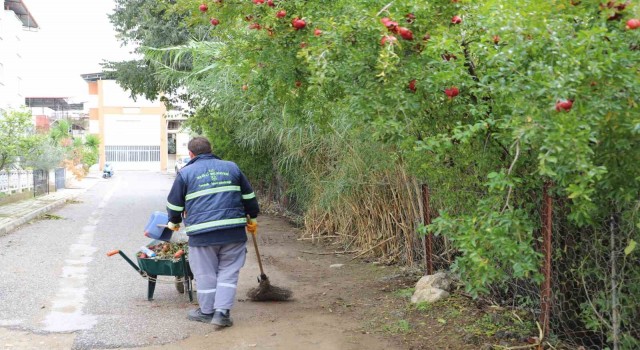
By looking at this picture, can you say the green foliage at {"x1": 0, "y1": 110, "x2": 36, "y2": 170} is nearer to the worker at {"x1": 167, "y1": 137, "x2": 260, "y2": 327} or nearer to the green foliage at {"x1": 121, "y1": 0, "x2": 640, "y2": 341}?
the green foliage at {"x1": 121, "y1": 0, "x2": 640, "y2": 341}

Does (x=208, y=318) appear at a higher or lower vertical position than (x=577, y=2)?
lower

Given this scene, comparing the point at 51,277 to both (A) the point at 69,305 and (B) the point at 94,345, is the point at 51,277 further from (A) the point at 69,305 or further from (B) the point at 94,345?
(B) the point at 94,345

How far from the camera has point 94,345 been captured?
572 centimetres

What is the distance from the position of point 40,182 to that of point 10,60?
16.0 meters

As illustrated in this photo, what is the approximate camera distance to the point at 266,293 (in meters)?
7.41

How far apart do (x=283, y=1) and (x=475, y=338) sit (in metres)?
3.23

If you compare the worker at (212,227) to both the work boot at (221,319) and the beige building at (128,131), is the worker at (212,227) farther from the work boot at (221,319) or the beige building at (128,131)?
the beige building at (128,131)

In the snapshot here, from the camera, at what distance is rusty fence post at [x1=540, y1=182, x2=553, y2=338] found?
492 cm

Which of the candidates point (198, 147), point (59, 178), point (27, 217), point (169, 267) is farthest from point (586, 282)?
point (59, 178)

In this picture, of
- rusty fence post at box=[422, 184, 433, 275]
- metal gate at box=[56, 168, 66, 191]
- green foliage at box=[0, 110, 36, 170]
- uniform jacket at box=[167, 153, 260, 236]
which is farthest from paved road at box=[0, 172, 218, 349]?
metal gate at box=[56, 168, 66, 191]

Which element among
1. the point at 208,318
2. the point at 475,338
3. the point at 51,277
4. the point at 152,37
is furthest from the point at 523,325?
the point at 152,37

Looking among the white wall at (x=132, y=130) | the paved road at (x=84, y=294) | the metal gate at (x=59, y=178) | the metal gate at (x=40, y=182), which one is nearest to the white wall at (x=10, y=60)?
the metal gate at (x=59, y=178)

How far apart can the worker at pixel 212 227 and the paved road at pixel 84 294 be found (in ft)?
0.96

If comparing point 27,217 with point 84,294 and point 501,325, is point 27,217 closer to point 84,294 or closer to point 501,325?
point 84,294
